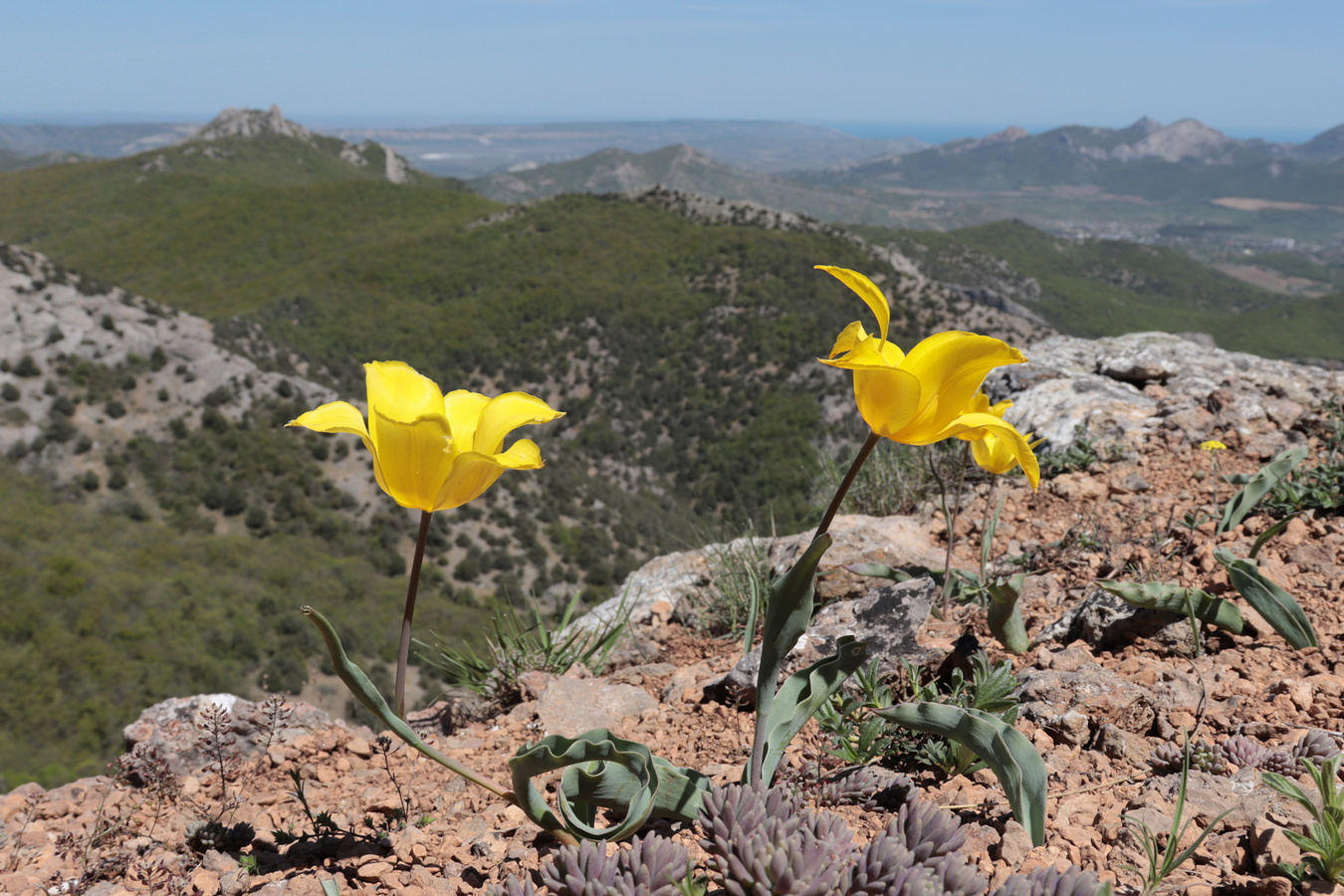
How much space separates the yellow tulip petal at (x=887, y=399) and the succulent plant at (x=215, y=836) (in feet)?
6.90

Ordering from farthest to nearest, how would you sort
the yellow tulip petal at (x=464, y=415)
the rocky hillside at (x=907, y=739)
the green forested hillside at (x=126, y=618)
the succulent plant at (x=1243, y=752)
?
the green forested hillside at (x=126, y=618) → the succulent plant at (x=1243, y=752) → the rocky hillside at (x=907, y=739) → the yellow tulip petal at (x=464, y=415)

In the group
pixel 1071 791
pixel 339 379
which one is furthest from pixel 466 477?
pixel 339 379

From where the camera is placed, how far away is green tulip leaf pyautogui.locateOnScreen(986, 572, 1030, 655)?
2.51 m

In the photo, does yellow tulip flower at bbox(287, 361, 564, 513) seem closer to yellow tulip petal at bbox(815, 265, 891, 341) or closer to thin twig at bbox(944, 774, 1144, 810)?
yellow tulip petal at bbox(815, 265, 891, 341)

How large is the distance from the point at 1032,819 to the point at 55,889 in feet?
8.02

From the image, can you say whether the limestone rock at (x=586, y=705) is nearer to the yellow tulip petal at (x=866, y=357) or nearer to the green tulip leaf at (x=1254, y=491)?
the yellow tulip petal at (x=866, y=357)

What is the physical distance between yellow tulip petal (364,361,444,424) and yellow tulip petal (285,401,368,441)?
0.05m

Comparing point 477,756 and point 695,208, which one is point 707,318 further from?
point 477,756

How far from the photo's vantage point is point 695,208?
71625 mm

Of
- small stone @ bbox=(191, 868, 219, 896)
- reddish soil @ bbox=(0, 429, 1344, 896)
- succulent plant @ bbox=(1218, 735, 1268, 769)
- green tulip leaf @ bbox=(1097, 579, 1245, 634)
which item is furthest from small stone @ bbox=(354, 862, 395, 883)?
green tulip leaf @ bbox=(1097, 579, 1245, 634)

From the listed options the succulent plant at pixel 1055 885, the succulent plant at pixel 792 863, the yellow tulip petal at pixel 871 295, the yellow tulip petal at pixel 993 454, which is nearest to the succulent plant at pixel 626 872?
the succulent plant at pixel 792 863

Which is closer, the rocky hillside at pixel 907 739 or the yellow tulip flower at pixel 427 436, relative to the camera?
the yellow tulip flower at pixel 427 436

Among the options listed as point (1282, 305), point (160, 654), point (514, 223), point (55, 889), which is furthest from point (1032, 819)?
point (1282, 305)

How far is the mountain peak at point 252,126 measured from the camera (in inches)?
4385
